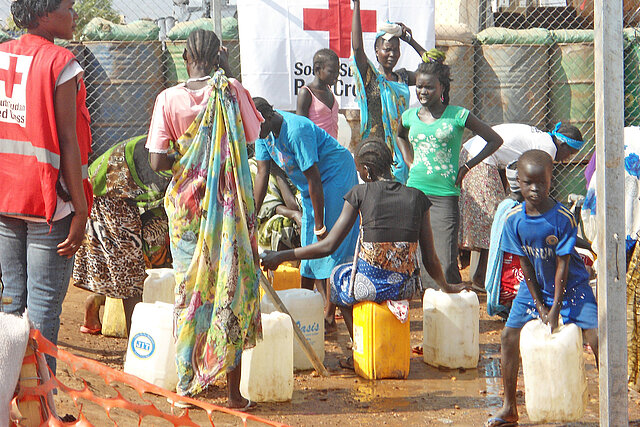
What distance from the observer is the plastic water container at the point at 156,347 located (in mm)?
4422

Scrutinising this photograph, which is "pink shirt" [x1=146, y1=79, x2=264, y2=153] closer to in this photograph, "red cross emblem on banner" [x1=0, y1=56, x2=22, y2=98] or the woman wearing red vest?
the woman wearing red vest

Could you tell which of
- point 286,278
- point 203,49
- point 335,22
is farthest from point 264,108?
point 335,22

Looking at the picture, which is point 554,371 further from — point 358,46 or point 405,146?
point 358,46

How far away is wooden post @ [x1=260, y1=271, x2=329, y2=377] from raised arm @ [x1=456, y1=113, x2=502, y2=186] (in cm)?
210

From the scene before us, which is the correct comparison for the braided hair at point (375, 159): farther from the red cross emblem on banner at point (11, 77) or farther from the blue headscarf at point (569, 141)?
the blue headscarf at point (569, 141)

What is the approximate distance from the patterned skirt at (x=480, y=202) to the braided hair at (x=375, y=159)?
224 centimetres

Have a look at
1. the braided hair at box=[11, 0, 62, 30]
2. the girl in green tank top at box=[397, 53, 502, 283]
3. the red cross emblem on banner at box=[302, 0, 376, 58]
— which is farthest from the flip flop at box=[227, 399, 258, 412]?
the red cross emblem on banner at box=[302, 0, 376, 58]

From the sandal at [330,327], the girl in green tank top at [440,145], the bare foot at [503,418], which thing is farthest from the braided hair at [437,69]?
the bare foot at [503,418]

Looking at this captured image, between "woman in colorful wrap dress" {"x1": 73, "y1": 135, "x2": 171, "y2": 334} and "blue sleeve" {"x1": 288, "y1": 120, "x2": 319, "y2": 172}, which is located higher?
"blue sleeve" {"x1": 288, "y1": 120, "x2": 319, "y2": 172}

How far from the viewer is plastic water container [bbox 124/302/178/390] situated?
4.42 meters

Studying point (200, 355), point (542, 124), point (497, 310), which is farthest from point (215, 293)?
point (542, 124)

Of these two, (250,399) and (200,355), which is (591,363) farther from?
(200,355)

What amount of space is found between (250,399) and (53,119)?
1.85 metres

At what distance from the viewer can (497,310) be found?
5.49 metres
